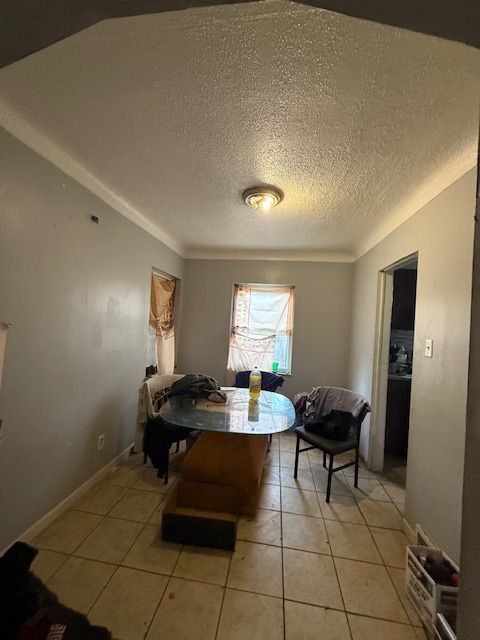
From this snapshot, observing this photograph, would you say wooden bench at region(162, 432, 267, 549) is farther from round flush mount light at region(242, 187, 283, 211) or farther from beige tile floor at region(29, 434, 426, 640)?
round flush mount light at region(242, 187, 283, 211)

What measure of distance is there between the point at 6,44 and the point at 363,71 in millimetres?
1126

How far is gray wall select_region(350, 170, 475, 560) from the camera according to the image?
145 cm

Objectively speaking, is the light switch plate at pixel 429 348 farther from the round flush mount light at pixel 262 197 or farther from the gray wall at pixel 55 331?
the gray wall at pixel 55 331

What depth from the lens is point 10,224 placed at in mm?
1453

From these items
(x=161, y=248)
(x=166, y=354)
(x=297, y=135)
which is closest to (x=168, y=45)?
A: (x=297, y=135)

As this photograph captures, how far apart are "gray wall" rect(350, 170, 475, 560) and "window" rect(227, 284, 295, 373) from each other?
6.23 ft

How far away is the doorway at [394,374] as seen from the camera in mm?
2676

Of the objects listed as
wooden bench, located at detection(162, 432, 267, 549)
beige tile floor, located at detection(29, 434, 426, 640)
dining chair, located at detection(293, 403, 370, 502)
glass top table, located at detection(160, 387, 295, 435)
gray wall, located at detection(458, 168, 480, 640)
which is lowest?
beige tile floor, located at detection(29, 434, 426, 640)

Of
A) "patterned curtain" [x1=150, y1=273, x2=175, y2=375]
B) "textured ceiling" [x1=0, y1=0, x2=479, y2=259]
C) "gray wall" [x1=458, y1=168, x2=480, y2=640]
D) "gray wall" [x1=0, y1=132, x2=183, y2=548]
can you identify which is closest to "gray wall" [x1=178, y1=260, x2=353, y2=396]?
"patterned curtain" [x1=150, y1=273, x2=175, y2=375]

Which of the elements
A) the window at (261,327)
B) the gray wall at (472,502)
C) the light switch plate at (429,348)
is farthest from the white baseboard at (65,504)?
the light switch plate at (429,348)

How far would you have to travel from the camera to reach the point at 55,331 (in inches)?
70.2

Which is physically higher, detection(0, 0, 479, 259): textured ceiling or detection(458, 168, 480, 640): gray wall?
detection(0, 0, 479, 259): textured ceiling

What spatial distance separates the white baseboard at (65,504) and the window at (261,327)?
1849mm

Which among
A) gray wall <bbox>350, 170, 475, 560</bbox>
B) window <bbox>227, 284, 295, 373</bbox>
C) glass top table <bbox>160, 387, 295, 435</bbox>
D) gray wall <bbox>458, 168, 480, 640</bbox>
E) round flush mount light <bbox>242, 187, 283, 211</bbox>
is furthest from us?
window <bbox>227, 284, 295, 373</bbox>
